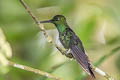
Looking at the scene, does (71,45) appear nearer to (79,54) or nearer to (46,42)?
(79,54)

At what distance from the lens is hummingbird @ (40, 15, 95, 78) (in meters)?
0.86

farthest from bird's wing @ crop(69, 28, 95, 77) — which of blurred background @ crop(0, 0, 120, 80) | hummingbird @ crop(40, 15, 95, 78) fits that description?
blurred background @ crop(0, 0, 120, 80)

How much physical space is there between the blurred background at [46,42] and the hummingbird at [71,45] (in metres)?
0.45

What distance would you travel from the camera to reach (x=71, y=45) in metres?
0.93

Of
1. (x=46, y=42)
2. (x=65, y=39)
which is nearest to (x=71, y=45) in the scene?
(x=65, y=39)

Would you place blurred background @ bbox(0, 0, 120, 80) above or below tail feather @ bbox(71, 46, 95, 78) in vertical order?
below

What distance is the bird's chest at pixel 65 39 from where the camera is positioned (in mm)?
913

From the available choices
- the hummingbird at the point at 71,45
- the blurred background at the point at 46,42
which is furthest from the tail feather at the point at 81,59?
the blurred background at the point at 46,42

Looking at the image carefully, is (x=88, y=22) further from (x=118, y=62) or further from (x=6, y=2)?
(x=6, y=2)

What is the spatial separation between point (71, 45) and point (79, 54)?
0.17ft

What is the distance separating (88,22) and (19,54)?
18.7 inches

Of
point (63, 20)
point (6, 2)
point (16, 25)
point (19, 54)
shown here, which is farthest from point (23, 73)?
point (63, 20)

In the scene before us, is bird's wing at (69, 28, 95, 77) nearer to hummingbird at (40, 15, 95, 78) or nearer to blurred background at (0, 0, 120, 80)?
hummingbird at (40, 15, 95, 78)

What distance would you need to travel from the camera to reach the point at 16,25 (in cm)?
176
